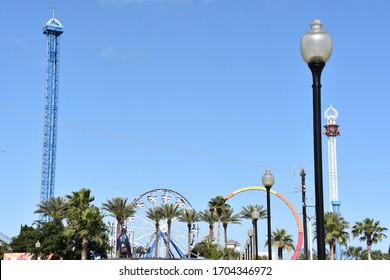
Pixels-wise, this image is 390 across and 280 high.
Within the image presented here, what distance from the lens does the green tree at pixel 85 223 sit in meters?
69.4

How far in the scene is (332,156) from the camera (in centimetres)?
17862

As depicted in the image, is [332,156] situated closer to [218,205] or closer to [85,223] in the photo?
[218,205]

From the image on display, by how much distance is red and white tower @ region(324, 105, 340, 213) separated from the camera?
168775mm

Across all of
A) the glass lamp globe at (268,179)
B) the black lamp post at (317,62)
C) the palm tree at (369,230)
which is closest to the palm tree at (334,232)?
the palm tree at (369,230)

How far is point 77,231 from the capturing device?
71625 millimetres

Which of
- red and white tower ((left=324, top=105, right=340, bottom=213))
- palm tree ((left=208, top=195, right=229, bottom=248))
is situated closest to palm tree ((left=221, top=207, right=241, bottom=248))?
palm tree ((left=208, top=195, right=229, bottom=248))

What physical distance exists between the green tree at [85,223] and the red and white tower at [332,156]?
4011 inches

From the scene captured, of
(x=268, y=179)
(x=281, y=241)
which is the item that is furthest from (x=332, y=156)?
(x=268, y=179)

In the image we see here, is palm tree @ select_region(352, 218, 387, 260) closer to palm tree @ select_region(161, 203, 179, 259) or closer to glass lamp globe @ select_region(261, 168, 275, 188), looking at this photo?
palm tree @ select_region(161, 203, 179, 259)
